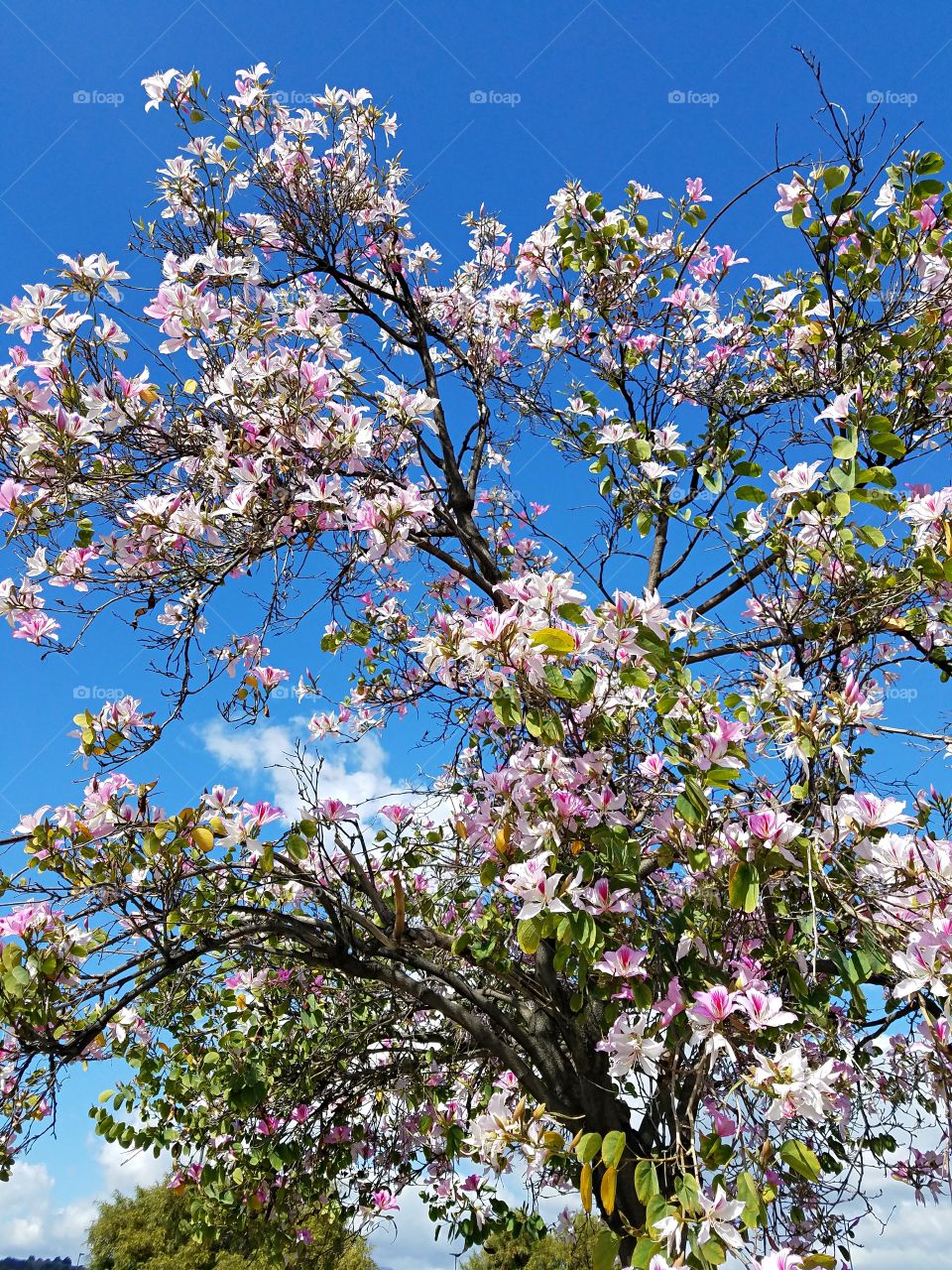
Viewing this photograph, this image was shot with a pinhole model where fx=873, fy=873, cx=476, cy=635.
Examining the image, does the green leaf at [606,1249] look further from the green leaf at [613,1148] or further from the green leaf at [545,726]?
the green leaf at [545,726]

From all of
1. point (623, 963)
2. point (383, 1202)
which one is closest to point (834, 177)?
point (623, 963)

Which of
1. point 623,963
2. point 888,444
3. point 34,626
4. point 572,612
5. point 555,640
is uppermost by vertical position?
point 34,626

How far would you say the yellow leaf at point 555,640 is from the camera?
2244mm

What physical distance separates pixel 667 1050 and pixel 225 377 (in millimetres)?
2763

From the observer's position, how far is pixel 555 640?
2262 mm

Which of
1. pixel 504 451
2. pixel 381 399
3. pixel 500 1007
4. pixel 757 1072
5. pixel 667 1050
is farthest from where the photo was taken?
pixel 504 451

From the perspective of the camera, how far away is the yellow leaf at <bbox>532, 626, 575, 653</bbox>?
2.24m

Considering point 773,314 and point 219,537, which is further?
point 773,314

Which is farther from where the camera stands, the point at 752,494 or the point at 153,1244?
the point at 153,1244

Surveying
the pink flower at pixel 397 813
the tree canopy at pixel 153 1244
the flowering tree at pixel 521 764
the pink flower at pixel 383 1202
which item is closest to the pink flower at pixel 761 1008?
the flowering tree at pixel 521 764

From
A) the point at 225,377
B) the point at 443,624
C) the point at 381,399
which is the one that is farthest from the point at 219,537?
the point at 443,624

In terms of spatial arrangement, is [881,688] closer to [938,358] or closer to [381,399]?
[938,358]

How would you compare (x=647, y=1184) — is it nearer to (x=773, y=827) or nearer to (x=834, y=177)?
(x=773, y=827)

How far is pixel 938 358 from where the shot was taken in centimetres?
381
